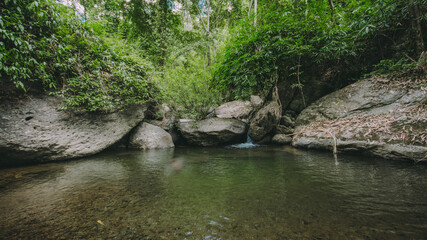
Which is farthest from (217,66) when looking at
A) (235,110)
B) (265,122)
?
(265,122)

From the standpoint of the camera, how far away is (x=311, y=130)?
5039 millimetres

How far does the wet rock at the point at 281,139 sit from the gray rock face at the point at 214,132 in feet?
4.45

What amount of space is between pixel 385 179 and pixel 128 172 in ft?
14.1

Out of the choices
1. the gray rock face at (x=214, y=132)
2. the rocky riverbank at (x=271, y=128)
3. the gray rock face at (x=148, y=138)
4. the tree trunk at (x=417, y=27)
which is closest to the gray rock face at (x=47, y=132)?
the rocky riverbank at (x=271, y=128)

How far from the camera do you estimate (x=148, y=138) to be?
20.8 ft

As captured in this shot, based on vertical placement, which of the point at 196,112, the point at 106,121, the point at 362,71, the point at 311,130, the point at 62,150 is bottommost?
the point at 62,150

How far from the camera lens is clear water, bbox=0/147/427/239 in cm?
124

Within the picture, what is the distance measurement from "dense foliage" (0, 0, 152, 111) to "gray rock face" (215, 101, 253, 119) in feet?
14.4

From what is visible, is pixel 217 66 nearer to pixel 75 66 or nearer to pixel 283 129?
pixel 283 129

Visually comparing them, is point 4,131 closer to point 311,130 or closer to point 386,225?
point 386,225

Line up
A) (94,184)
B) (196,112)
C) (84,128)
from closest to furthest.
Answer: (94,184)
(84,128)
(196,112)

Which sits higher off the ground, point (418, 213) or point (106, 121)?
point (106, 121)

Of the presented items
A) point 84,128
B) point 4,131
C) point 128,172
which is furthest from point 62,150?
point 128,172

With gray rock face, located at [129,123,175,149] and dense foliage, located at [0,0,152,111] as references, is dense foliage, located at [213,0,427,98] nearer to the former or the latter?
gray rock face, located at [129,123,175,149]
